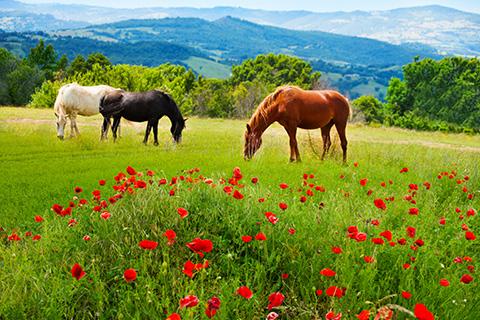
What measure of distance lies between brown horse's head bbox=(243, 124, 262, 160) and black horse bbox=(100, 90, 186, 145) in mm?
4826

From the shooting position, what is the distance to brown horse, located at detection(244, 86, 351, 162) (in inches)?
504

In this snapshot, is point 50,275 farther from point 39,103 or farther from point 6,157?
point 39,103

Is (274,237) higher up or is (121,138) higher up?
(274,237)

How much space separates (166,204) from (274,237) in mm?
1263

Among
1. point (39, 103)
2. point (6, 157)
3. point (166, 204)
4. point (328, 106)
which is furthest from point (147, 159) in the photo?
point (39, 103)

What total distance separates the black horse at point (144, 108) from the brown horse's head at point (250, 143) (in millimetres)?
4826

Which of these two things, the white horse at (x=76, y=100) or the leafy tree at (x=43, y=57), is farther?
the leafy tree at (x=43, y=57)

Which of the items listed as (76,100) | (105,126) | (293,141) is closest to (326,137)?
(293,141)

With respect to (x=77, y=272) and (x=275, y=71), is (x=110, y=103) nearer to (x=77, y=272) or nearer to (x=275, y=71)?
(x=77, y=272)

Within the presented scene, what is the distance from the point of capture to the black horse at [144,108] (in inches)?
685

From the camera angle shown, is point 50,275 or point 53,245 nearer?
point 50,275

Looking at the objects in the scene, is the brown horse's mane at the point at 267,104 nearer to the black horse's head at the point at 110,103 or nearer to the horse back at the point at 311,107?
the horse back at the point at 311,107

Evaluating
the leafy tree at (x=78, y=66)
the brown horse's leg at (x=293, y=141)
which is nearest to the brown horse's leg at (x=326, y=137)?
the brown horse's leg at (x=293, y=141)

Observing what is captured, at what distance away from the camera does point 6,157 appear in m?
13.8
